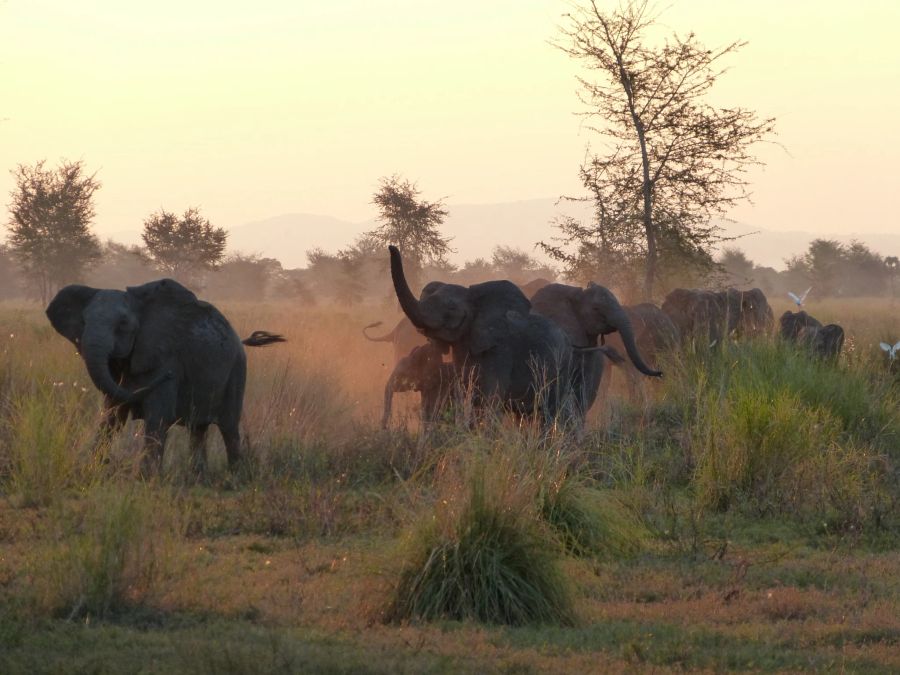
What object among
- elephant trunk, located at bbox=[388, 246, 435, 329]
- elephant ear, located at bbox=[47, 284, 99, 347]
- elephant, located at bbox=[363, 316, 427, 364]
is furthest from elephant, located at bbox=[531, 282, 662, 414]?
elephant ear, located at bbox=[47, 284, 99, 347]

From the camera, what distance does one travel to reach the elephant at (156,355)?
11.4 m

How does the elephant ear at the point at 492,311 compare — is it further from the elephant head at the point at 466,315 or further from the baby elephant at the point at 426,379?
the baby elephant at the point at 426,379

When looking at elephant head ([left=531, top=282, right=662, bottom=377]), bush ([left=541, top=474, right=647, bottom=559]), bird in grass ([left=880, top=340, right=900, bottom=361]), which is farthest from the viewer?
bird in grass ([left=880, top=340, right=900, bottom=361])

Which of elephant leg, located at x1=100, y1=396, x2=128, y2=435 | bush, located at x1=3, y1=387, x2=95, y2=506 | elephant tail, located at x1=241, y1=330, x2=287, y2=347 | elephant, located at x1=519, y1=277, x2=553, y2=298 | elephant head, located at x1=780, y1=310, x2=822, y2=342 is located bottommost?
bush, located at x1=3, y1=387, x2=95, y2=506

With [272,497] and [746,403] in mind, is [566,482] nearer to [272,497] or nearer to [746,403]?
[272,497]

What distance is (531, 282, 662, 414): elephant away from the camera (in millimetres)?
15469

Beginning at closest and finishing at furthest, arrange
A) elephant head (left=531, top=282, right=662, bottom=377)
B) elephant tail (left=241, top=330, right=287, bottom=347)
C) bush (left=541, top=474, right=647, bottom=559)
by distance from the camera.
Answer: bush (left=541, top=474, right=647, bottom=559) < elephant tail (left=241, top=330, right=287, bottom=347) < elephant head (left=531, top=282, right=662, bottom=377)

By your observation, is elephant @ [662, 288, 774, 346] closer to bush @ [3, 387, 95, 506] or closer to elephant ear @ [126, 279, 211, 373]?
elephant ear @ [126, 279, 211, 373]

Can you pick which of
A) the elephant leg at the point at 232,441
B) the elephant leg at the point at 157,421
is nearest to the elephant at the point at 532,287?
the elephant leg at the point at 232,441

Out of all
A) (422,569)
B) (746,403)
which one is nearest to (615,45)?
(746,403)

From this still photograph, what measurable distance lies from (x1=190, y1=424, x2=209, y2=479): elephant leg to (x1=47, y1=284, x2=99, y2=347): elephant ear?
4.26 feet

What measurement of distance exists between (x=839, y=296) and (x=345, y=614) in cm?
7054

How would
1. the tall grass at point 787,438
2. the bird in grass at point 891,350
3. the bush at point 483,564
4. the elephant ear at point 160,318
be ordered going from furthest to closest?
the bird in grass at point 891,350 → the elephant ear at point 160,318 → the tall grass at point 787,438 → the bush at point 483,564

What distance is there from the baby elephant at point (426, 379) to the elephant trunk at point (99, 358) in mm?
3102
